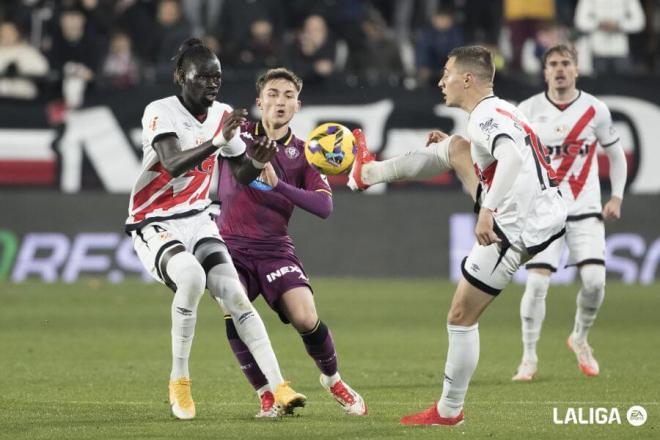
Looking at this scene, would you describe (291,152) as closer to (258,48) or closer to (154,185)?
(154,185)

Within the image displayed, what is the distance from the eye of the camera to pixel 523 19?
1973 centimetres

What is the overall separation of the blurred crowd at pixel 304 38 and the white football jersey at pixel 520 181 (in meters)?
10.5

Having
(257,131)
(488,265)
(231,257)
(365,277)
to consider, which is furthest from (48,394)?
(365,277)

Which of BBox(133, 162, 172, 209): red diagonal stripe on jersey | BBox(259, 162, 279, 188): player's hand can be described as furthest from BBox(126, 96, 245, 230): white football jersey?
BBox(259, 162, 279, 188): player's hand

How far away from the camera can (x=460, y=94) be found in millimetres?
8336

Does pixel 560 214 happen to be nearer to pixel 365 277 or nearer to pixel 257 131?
pixel 257 131

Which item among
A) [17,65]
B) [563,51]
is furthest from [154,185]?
[17,65]

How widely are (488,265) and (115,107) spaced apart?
11.3 meters

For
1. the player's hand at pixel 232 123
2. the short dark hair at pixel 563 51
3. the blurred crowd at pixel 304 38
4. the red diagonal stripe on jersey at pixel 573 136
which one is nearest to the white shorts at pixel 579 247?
the red diagonal stripe on jersey at pixel 573 136

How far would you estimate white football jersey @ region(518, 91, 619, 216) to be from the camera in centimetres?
1164

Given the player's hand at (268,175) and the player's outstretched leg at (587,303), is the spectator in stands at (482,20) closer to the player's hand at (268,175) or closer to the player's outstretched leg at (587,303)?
the player's outstretched leg at (587,303)

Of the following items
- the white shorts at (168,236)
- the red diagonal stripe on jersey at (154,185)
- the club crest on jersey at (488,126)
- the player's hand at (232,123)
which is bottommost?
the white shorts at (168,236)

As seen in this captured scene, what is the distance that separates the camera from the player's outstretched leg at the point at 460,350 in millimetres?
8188

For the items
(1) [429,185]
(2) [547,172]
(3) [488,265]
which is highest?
(2) [547,172]
